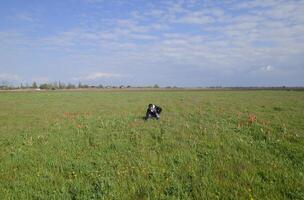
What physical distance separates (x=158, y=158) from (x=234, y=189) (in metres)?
2.96

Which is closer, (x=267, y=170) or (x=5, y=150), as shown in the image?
(x=267, y=170)

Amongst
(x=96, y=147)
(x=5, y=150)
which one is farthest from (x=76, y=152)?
(x=5, y=150)

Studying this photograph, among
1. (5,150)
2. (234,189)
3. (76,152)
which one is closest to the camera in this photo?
(234,189)

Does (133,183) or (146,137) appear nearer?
(133,183)

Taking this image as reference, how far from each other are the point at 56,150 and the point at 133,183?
445 cm

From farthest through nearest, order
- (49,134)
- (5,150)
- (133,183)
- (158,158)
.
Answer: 1. (49,134)
2. (5,150)
3. (158,158)
4. (133,183)

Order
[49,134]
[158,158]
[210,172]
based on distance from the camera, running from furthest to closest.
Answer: [49,134]
[158,158]
[210,172]

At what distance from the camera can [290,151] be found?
32.4ft

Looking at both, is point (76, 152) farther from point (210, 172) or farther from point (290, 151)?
point (290, 151)

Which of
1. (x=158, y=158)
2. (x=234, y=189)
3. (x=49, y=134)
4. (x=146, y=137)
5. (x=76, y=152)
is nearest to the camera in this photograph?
(x=234, y=189)

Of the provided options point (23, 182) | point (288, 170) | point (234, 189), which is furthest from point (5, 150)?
point (288, 170)

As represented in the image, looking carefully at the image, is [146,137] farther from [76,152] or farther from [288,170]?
[288,170]

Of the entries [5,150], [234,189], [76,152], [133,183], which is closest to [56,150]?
[76,152]

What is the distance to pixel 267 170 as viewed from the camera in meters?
8.27
